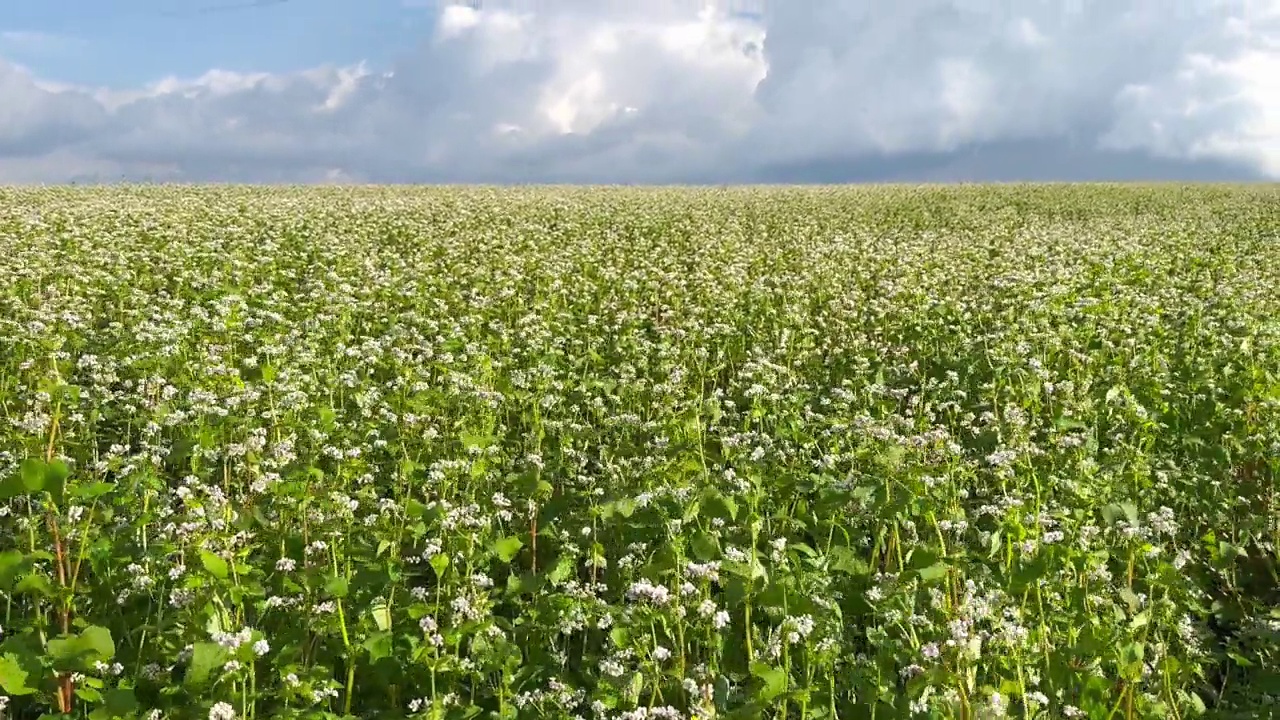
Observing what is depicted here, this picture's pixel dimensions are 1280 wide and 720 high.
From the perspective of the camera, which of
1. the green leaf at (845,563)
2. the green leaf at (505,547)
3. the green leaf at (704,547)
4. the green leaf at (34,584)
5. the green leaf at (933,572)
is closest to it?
the green leaf at (34,584)

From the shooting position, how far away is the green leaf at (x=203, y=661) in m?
3.96

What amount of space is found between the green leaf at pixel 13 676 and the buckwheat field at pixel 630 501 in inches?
0.7

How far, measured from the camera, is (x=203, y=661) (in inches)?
156

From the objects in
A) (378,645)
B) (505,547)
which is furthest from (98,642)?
(505,547)

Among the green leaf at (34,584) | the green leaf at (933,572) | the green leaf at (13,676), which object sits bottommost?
the green leaf at (13,676)

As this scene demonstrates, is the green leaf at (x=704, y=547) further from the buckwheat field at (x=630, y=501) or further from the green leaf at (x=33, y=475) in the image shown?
the green leaf at (x=33, y=475)

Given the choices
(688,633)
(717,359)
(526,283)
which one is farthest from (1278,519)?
(526,283)

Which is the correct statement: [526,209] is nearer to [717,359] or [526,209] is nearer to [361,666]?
[717,359]

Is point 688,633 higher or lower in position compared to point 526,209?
lower

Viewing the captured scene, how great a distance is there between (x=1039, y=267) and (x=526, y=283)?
9.32 metres

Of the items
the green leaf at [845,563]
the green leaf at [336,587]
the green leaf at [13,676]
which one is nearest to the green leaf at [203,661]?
the green leaf at [336,587]

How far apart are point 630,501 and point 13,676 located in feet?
10.2

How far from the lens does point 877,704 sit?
4.39 m

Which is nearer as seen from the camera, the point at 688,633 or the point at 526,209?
the point at 688,633
